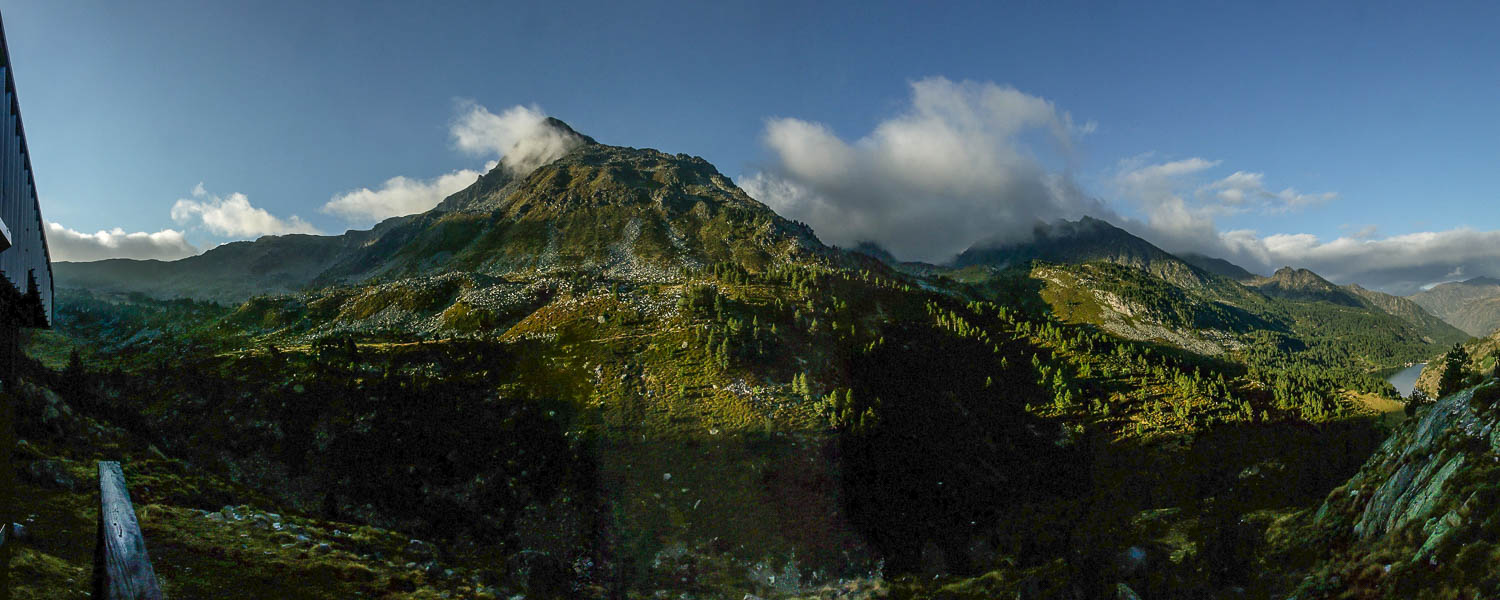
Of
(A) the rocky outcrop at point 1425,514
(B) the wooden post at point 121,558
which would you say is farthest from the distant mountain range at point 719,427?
(B) the wooden post at point 121,558

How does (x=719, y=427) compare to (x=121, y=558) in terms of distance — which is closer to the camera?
(x=121, y=558)

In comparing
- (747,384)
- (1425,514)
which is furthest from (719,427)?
(1425,514)

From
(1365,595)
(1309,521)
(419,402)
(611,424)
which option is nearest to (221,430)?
(419,402)

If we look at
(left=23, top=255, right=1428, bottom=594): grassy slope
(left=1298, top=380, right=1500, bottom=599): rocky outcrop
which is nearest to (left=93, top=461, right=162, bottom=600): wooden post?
(left=1298, top=380, right=1500, bottom=599): rocky outcrop

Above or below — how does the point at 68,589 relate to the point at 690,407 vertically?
above

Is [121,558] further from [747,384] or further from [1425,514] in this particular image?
[747,384]

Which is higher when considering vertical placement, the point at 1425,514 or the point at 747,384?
the point at 747,384

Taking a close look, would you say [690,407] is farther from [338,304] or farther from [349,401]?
[338,304]

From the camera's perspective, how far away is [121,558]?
14.2 ft

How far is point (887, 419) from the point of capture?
4872cm

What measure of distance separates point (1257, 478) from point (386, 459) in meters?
72.0

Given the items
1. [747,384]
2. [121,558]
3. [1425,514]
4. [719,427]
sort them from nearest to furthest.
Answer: [121,558], [1425,514], [719,427], [747,384]

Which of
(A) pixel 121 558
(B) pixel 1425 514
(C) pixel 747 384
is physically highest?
(A) pixel 121 558

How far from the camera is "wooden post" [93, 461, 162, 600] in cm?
381
